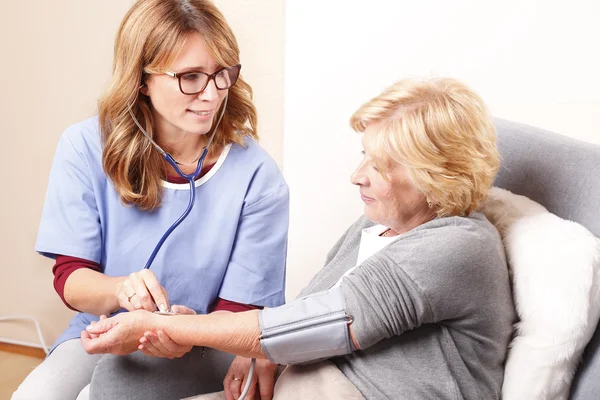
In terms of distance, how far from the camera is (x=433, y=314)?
117 cm

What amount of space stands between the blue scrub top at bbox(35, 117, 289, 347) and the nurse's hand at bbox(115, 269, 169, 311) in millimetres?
227

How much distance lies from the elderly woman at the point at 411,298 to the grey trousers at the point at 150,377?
0.11 meters

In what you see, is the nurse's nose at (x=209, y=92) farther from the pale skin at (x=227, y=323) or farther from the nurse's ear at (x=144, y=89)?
the pale skin at (x=227, y=323)

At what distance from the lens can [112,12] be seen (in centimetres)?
245

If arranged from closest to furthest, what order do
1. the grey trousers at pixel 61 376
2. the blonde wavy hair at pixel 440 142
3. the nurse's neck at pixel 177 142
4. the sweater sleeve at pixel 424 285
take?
the sweater sleeve at pixel 424 285 → the blonde wavy hair at pixel 440 142 → the grey trousers at pixel 61 376 → the nurse's neck at pixel 177 142

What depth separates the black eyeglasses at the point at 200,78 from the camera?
156cm

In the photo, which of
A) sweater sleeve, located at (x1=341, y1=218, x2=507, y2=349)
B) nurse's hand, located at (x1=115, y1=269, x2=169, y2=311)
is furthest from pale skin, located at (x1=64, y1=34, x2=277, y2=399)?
sweater sleeve, located at (x1=341, y1=218, x2=507, y2=349)

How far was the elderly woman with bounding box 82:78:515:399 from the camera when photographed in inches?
46.2

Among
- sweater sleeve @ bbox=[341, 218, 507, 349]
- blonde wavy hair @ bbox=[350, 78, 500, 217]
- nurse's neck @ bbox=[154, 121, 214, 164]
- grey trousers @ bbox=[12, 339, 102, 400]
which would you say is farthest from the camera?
nurse's neck @ bbox=[154, 121, 214, 164]

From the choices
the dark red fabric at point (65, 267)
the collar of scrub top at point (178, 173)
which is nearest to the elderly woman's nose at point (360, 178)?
the collar of scrub top at point (178, 173)

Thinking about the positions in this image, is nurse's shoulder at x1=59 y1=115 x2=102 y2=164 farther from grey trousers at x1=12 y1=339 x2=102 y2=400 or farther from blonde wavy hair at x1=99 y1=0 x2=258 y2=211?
grey trousers at x1=12 y1=339 x2=102 y2=400

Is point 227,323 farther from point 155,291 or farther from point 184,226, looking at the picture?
point 184,226

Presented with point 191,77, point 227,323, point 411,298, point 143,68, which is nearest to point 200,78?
point 191,77

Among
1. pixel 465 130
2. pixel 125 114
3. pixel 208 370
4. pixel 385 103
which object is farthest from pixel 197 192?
pixel 465 130
